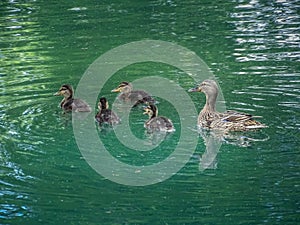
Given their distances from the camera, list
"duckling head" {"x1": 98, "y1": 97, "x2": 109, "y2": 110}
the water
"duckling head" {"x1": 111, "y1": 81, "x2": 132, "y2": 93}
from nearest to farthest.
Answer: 1. the water
2. "duckling head" {"x1": 98, "y1": 97, "x2": 109, "y2": 110}
3. "duckling head" {"x1": 111, "y1": 81, "x2": 132, "y2": 93}

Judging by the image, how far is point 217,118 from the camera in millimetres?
8984

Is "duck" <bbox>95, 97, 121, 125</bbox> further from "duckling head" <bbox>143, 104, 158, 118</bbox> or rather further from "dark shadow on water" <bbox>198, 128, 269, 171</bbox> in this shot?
"dark shadow on water" <bbox>198, 128, 269, 171</bbox>

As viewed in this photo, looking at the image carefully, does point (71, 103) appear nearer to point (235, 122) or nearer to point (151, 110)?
point (151, 110)

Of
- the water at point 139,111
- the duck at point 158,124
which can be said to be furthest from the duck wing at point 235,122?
the duck at point 158,124

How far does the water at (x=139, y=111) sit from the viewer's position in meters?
6.78

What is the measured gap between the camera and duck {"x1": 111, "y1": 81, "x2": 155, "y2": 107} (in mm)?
9910

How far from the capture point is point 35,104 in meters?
9.84

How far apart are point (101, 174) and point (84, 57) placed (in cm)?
471

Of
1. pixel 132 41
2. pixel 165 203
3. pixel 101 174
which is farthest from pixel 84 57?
pixel 165 203

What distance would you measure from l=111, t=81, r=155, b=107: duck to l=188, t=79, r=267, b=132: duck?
0.68m

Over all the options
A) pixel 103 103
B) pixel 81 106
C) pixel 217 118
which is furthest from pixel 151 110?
pixel 81 106

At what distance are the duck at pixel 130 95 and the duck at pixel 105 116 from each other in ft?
1.99

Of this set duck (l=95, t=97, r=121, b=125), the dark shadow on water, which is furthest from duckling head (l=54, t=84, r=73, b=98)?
the dark shadow on water

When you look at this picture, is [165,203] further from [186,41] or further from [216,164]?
[186,41]
